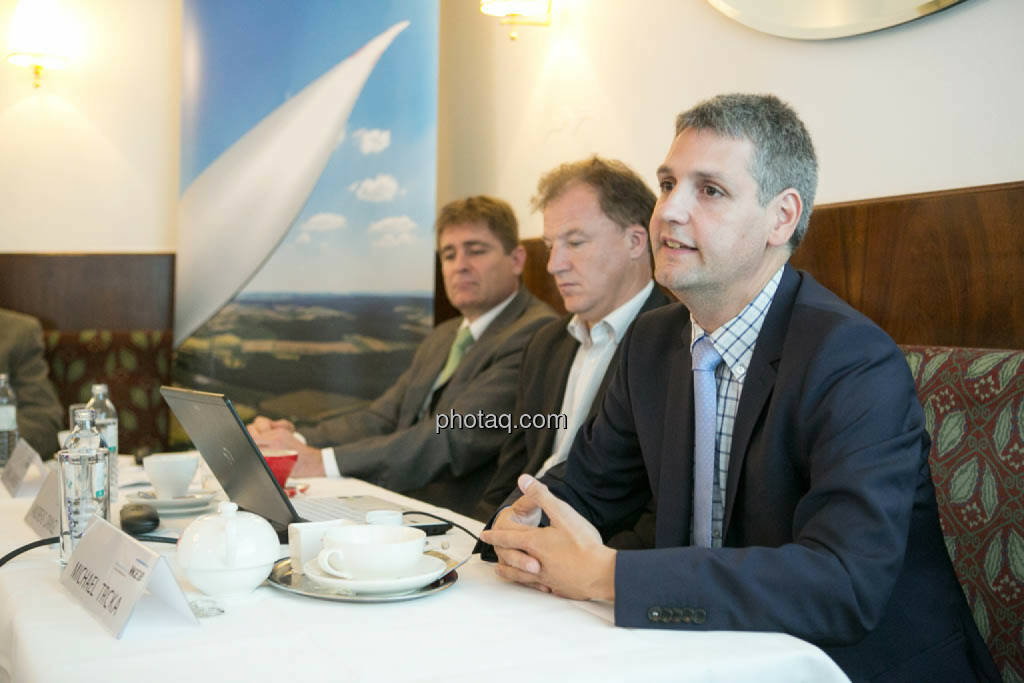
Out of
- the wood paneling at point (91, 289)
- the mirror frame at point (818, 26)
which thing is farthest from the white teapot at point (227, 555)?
the wood paneling at point (91, 289)

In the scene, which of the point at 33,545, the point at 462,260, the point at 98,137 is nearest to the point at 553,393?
the point at 462,260

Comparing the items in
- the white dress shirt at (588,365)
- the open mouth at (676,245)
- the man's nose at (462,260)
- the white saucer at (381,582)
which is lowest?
the white saucer at (381,582)

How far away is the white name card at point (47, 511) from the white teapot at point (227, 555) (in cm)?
45

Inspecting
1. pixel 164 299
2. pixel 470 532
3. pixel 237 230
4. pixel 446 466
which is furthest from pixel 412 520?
pixel 164 299

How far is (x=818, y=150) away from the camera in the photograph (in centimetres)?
238

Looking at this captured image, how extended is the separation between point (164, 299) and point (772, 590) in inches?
148

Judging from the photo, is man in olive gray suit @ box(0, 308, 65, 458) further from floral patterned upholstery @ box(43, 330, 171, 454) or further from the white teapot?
the white teapot

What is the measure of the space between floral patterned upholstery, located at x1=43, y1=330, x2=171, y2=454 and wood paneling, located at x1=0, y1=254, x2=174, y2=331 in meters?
0.15

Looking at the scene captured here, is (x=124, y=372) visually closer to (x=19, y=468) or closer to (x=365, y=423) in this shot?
(x=365, y=423)

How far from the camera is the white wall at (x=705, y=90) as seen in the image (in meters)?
1.96

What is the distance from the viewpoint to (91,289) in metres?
4.28

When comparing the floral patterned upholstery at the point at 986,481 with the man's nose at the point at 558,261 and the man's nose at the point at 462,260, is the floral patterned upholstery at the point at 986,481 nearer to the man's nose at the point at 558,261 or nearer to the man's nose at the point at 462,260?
the man's nose at the point at 558,261

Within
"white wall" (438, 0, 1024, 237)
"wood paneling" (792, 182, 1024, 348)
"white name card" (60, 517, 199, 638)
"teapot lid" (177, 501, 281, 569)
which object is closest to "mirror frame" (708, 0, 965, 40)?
"white wall" (438, 0, 1024, 237)

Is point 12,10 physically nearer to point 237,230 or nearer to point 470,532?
point 237,230
